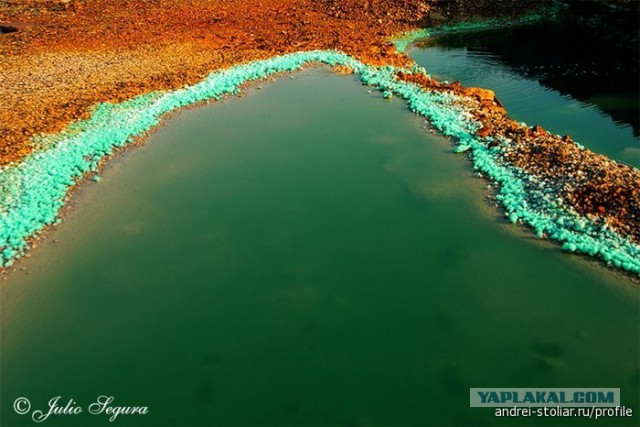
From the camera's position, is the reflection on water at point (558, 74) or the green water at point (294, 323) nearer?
the green water at point (294, 323)

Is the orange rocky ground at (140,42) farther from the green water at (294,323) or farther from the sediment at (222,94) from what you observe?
the green water at (294,323)

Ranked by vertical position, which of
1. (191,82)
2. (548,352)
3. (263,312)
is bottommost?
(548,352)

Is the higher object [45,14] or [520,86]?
[45,14]

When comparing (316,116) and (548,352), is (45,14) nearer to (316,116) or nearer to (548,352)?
(316,116)

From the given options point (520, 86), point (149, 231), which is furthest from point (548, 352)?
point (520, 86)

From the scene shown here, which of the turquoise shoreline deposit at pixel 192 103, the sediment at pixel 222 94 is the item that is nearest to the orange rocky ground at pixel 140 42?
the sediment at pixel 222 94

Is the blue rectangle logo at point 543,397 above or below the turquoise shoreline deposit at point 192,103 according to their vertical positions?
below
